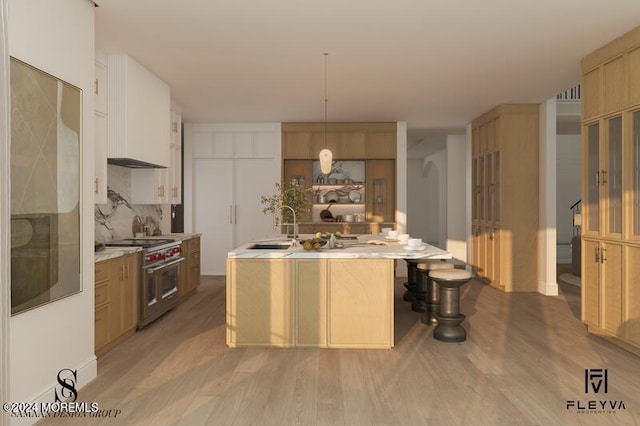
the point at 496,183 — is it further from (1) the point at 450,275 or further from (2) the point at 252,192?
(2) the point at 252,192

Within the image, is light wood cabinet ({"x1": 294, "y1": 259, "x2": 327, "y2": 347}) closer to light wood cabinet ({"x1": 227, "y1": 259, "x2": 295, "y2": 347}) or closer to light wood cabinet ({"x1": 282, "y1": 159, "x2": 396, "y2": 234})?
light wood cabinet ({"x1": 227, "y1": 259, "x2": 295, "y2": 347})

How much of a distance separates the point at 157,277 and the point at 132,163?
50.3 inches

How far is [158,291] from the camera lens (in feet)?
16.3

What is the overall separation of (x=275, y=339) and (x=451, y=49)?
3080 millimetres

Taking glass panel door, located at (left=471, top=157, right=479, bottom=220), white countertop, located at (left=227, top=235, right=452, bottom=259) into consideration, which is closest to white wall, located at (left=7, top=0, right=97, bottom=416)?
white countertop, located at (left=227, top=235, right=452, bottom=259)

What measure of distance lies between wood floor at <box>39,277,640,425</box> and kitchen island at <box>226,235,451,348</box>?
0.46ft

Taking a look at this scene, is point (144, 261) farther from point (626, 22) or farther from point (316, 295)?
point (626, 22)

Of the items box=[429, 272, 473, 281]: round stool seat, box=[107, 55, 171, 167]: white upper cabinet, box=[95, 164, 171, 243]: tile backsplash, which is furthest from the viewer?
box=[95, 164, 171, 243]: tile backsplash

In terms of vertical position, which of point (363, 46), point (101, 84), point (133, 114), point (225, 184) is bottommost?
point (225, 184)

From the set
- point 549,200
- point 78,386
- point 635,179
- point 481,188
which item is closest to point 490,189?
point 481,188

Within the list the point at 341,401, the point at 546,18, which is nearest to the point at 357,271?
the point at 341,401

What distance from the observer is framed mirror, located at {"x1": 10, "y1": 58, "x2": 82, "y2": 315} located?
2.55m

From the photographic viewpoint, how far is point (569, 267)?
9406 mm

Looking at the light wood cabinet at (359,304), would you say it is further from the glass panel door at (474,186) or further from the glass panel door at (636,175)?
the glass panel door at (474,186)
